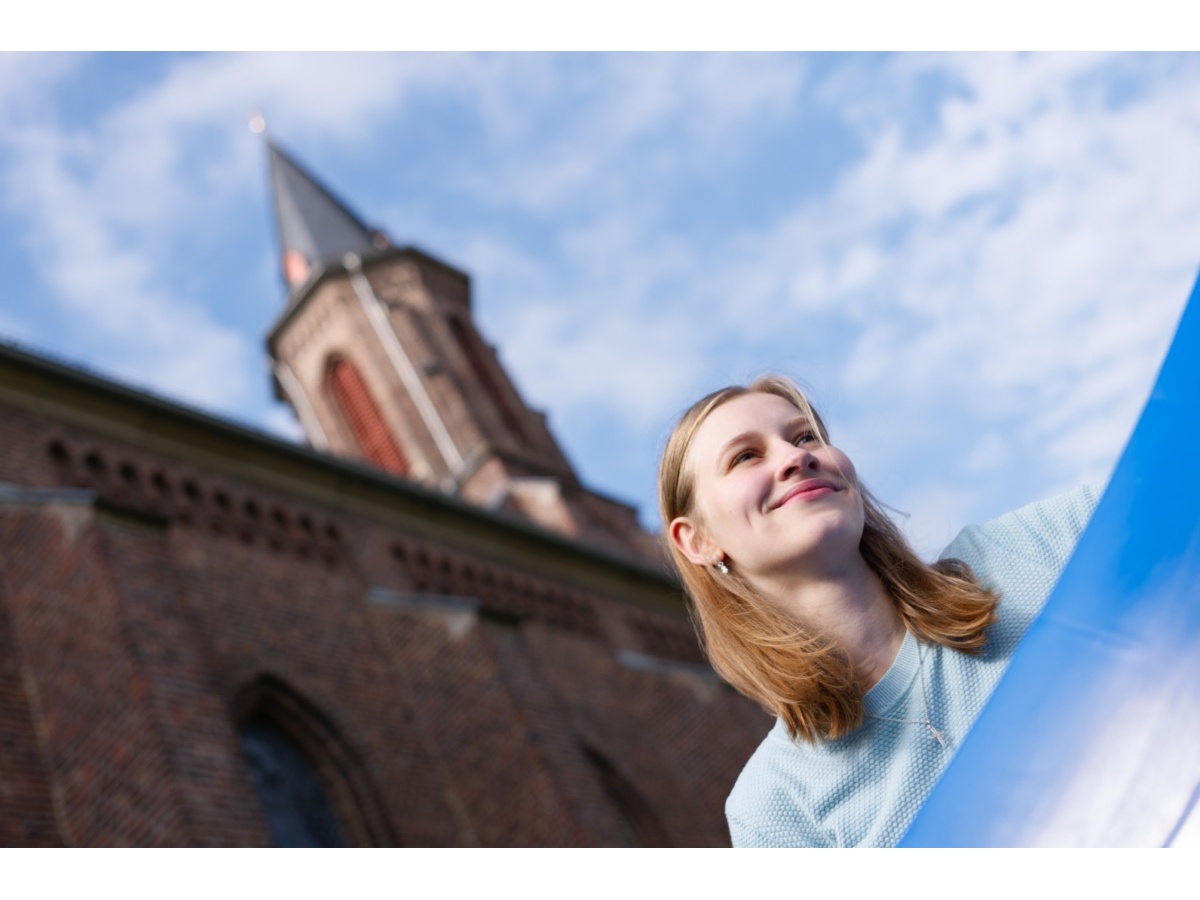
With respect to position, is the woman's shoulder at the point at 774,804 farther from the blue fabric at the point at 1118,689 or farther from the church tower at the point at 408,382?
the church tower at the point at 408,382

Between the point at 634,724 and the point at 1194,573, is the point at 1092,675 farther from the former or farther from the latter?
the point at 634,724

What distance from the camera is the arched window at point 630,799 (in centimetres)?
1448

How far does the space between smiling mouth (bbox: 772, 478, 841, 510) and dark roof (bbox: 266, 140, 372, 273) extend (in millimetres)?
24690

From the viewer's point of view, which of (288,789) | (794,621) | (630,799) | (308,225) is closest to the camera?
(794,621)

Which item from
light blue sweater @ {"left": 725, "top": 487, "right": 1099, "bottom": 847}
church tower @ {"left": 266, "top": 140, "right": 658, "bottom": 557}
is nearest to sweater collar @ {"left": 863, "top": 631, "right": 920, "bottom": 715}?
light blue sweater @ {"left": 725, "top": 487, "right": 1099, "bottom": 847}

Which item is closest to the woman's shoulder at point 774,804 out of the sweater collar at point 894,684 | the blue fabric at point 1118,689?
the sweater collar at point 894,684

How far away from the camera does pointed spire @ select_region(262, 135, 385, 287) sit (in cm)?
2620

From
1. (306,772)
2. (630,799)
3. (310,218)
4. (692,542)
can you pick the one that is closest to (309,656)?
(306,772)

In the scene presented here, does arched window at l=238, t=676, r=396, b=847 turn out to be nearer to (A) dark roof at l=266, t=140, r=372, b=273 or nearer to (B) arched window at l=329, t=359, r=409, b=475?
(B) arched window at l=329, t=359, r=409, b=475

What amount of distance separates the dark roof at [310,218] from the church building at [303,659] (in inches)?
463

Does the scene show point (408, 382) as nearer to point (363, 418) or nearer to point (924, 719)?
point (363, 418)

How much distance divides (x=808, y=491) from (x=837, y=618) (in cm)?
23

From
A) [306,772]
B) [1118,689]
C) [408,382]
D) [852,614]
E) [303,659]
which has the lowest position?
[1118,689]

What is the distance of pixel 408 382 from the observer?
2359cm
